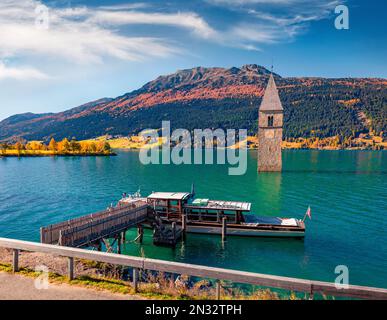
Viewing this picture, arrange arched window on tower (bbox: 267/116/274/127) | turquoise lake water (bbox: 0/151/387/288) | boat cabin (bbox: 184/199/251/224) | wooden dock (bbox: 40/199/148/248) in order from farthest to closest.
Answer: arched window on tower (bbox: 267/116/274/127) < boat cabin (bbox: 184/199/251/224) < turquoise lake water (bbox: 0/151/387/288) < wooden dock (bbox: 40/199/148/248)

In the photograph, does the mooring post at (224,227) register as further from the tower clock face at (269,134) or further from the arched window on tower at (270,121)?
the arched window on tower at (270,121)

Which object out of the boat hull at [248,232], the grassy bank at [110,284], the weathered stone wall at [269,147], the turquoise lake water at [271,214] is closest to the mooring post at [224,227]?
the turquoise lake water at [271,214]

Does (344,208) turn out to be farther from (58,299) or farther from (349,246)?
(58,299)

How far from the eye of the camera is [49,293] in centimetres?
992

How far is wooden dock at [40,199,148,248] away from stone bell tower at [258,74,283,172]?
256ft

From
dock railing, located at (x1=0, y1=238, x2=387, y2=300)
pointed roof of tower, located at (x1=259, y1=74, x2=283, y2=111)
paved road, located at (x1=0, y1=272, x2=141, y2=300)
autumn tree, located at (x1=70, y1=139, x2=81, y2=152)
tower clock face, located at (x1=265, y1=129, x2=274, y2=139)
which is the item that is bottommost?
paved road, located at (x1=0, y1=272, x2=141, y2=300)

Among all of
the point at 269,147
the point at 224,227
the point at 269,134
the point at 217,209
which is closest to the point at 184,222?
the point at 217,209

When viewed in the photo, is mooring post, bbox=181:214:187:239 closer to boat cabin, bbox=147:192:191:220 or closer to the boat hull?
boat cabin, bbox=147:192:191:220

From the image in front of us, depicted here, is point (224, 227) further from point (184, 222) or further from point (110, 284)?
point (110, 284)

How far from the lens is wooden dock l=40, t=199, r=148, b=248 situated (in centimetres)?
2284

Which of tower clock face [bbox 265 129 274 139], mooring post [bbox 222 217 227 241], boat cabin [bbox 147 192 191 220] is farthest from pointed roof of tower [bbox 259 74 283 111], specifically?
mooring post [bbox 222 217 227 241]

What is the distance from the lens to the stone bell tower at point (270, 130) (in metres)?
107

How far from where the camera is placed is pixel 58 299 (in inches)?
374
